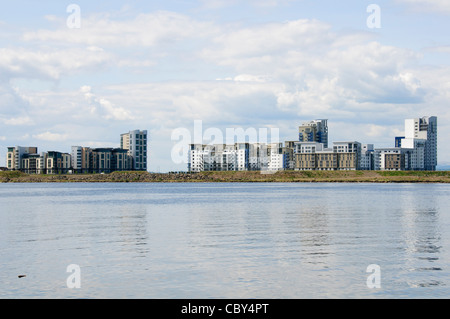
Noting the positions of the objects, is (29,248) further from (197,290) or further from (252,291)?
(252,291)

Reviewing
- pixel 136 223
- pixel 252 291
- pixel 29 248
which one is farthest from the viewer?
pixel 136 223

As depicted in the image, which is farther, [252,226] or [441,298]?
[252,226]

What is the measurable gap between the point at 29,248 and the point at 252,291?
18.9 metres

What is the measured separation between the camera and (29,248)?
33.8 m

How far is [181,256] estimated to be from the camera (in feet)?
99.6

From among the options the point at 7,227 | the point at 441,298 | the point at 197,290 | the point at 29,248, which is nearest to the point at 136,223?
the point at 7,227

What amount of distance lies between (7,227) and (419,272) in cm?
3810

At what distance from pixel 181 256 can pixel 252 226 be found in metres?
17.1
